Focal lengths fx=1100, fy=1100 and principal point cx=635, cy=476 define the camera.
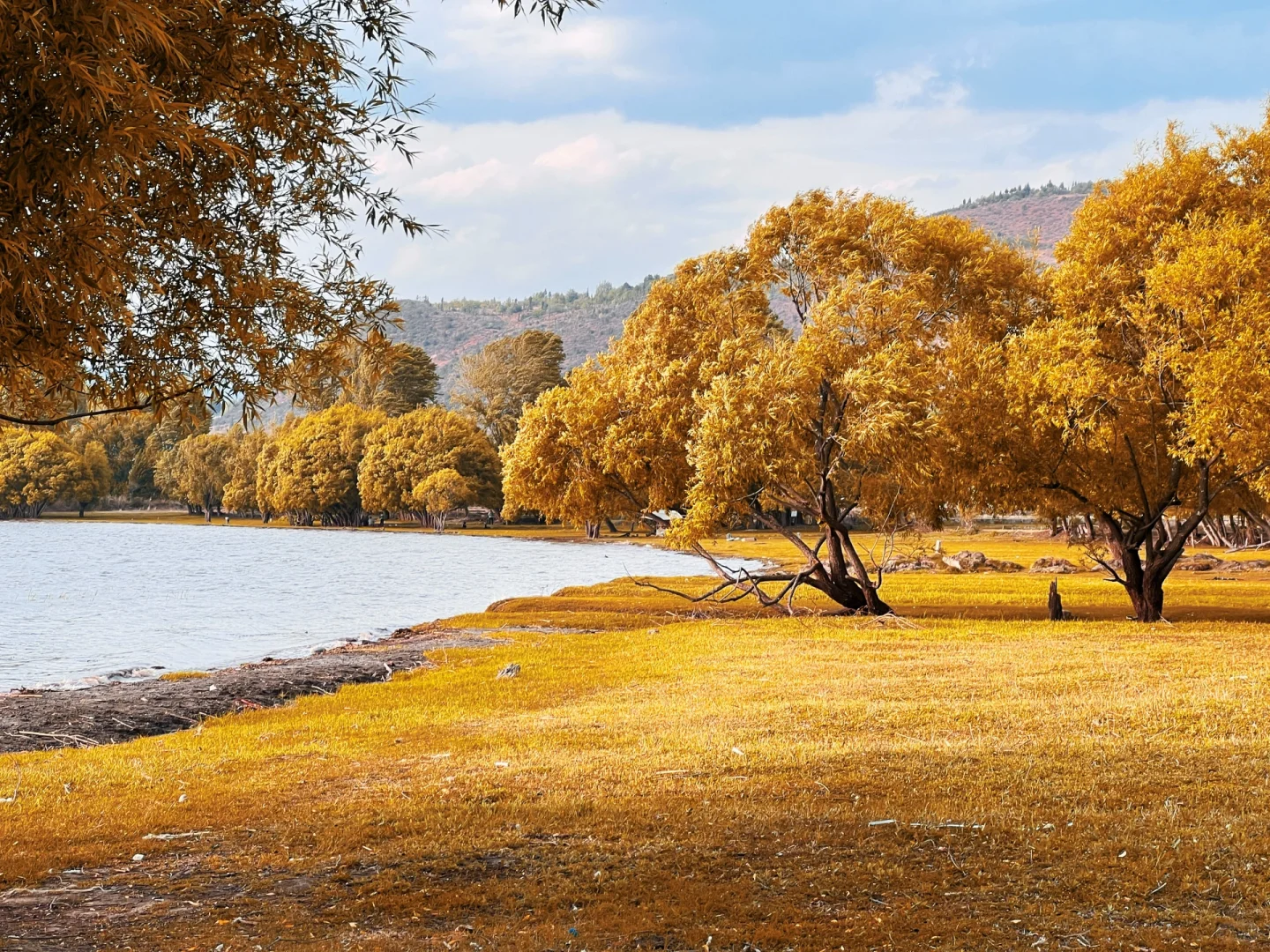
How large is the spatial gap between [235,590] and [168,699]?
39.5m

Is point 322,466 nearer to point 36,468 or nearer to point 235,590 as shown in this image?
point 36,468

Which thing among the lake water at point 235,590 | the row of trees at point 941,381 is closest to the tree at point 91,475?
the lake water at point 235,590

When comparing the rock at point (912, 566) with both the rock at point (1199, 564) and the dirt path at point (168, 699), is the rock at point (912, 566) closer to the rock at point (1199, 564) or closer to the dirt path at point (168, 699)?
the rock at point (1199, 564)

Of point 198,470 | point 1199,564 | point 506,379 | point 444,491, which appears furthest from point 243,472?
point 1199,564

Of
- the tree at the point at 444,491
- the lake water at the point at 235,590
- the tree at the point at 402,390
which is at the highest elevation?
the tree at the point at 402,390

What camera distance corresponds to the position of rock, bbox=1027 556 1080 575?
2623 inches

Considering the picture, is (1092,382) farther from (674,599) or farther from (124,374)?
(124,374)

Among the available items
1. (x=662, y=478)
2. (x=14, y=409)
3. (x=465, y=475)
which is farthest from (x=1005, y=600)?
(x=465, y=475)

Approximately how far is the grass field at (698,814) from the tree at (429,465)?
104 meters

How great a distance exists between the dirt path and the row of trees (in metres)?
11.1

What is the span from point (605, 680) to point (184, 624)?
2783cm

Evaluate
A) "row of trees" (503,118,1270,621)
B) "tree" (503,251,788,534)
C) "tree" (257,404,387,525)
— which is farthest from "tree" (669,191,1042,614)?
"tree" (257,404,387,525)

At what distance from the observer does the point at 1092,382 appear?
1218 inches

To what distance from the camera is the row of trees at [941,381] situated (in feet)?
102
